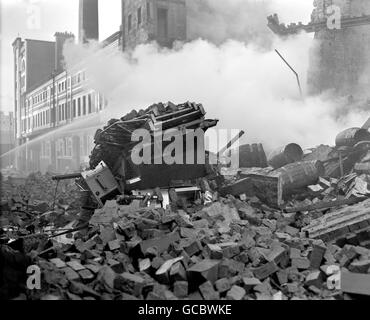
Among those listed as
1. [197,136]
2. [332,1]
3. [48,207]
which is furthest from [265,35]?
[48,207]

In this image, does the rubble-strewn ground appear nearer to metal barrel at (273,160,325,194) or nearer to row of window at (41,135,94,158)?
metal barrel at (273,160,325,194)

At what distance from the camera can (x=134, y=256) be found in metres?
4.85

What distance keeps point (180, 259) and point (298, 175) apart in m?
5.24

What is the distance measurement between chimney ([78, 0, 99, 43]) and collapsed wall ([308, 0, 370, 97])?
1508 cm

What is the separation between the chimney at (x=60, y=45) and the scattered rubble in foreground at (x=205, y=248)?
953 inches

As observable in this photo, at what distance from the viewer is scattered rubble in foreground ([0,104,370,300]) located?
4082mm

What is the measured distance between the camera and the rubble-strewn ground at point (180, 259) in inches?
160

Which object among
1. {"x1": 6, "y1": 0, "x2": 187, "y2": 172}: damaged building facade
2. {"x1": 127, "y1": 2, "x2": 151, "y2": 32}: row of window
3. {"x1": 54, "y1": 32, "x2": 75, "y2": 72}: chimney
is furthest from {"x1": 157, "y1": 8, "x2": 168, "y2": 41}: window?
{"x1": 54, "y1": 32, "x2": 75, "y2": 72}: chimney

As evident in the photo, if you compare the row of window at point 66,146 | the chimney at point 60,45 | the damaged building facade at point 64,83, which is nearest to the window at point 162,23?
the damaged building facade at point 64,83

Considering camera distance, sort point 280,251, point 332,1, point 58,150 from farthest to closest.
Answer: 1. point 58,150
2. point 332,1
3. point 280,251
